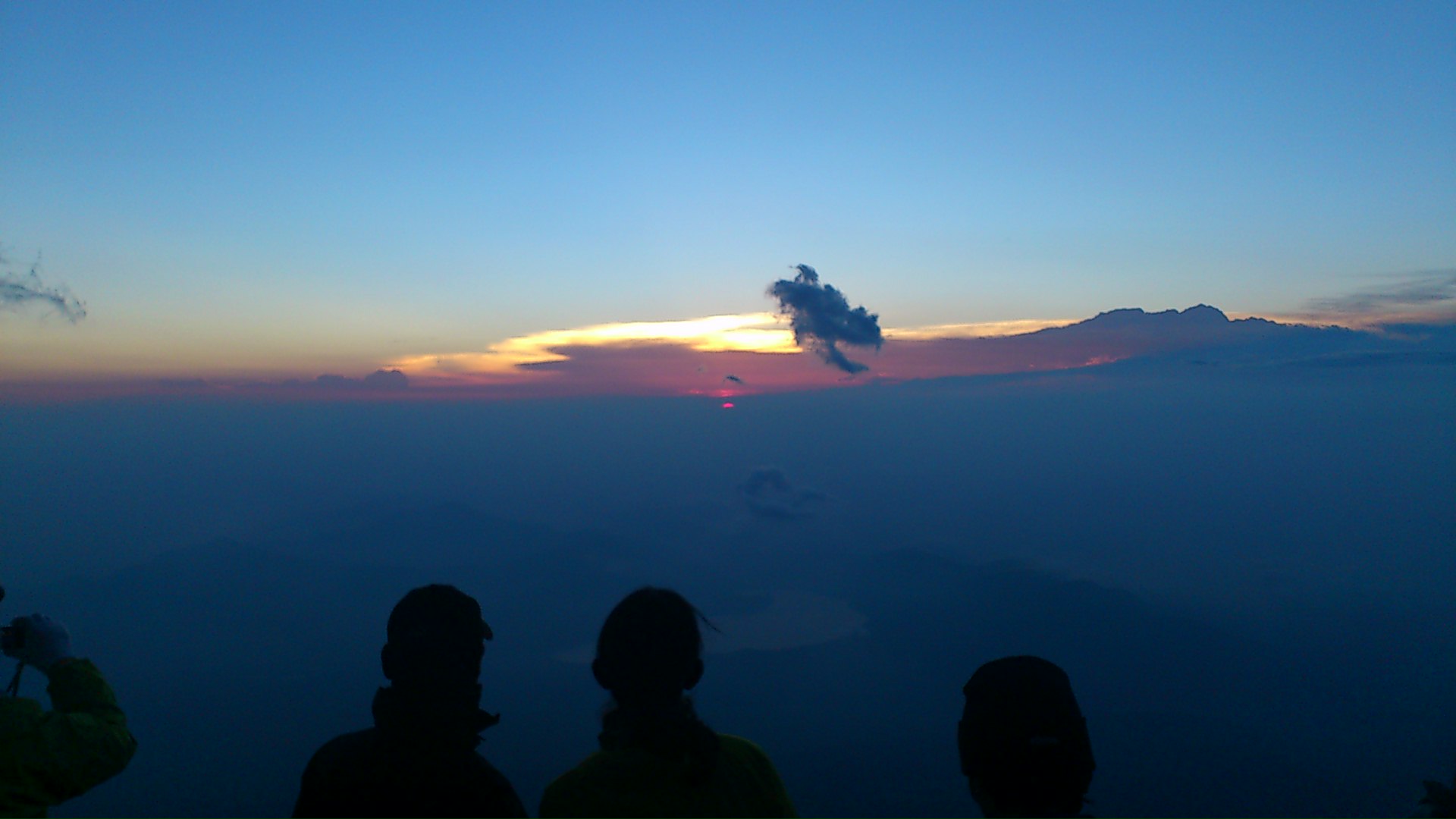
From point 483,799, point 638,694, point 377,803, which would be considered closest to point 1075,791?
point 638,694

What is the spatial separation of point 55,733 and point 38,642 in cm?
106

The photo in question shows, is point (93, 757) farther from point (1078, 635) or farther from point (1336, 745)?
point (1078, 635)

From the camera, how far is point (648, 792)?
8.02 feet

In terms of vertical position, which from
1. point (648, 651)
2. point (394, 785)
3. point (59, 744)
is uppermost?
point (648, 651)

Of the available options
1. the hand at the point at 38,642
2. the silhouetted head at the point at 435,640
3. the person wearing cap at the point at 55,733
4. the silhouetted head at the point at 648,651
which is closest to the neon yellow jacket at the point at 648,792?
the silhouetted head at the point at 648,651

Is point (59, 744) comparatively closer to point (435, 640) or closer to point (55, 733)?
point (55, 733)

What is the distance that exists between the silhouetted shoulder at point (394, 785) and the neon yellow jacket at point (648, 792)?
0.80 feet

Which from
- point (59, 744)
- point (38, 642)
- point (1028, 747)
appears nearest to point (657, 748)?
point (1028, 747)

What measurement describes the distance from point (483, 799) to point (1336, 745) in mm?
191927

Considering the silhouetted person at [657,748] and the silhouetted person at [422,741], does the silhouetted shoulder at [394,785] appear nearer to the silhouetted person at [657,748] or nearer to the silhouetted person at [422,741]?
the silhouetted person at [422,741]

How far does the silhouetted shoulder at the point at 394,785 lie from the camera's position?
2.43 meters

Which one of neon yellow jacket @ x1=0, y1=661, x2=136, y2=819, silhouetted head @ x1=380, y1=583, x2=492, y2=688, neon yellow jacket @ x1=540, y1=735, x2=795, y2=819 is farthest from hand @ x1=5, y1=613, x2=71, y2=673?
neon yellow jacket @ x1=540, y1=735, x2=795, y2=819

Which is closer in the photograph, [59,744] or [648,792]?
[648,792]

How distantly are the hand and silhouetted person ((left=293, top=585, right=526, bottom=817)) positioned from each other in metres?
2.24
